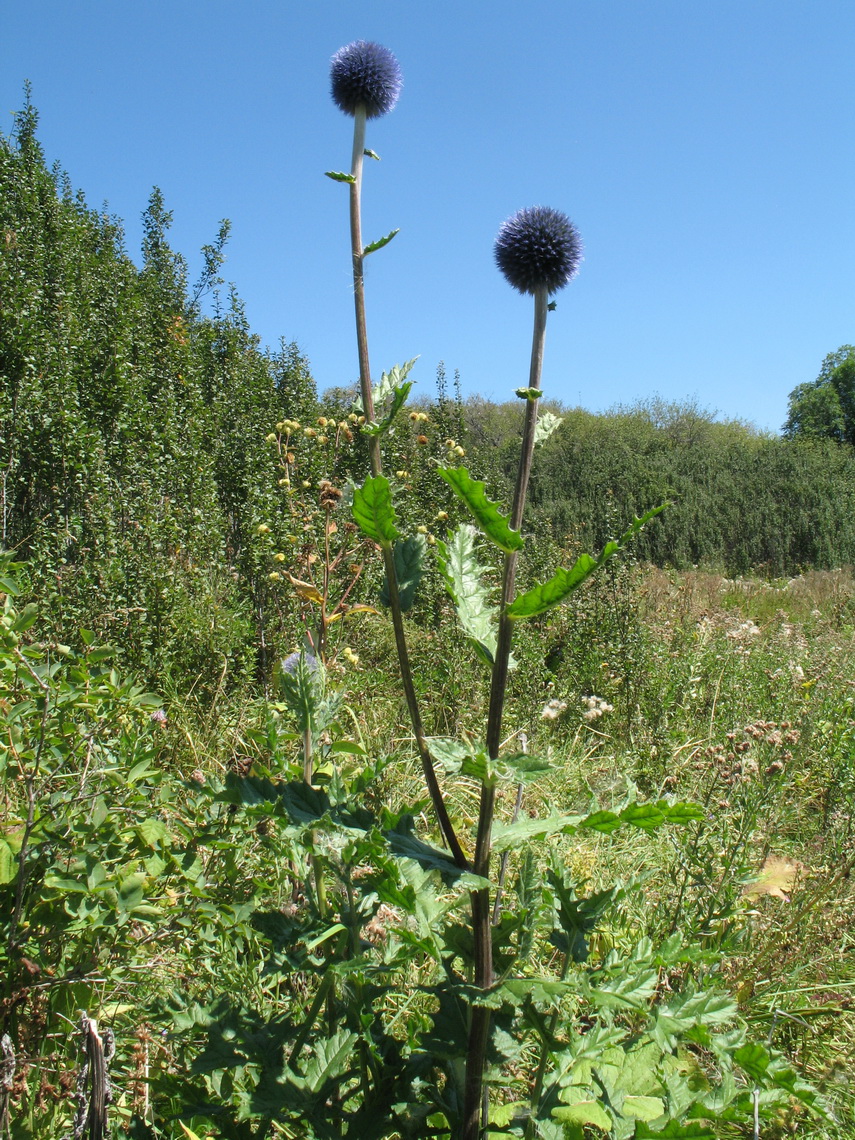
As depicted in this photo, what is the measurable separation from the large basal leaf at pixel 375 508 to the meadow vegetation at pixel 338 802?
0.08 m

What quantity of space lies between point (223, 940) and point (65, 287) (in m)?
8.53

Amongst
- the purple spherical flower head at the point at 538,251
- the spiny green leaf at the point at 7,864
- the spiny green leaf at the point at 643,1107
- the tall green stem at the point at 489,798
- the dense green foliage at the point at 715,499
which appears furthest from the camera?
the dense green foliage at the point at 715,499

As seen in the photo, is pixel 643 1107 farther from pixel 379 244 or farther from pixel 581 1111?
pixel 379 244

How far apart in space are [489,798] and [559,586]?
0.34 m

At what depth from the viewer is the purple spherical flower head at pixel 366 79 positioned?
173 cm

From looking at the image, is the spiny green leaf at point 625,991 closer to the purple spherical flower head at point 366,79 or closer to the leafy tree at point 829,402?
the purple spherical flower head at point 366,79

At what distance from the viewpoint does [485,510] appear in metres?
0.97

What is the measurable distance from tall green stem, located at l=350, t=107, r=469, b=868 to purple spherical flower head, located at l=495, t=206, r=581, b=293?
0.36 meters

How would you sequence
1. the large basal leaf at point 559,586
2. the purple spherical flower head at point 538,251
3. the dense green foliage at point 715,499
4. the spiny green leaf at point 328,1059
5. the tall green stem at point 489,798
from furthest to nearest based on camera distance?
1. the dense green foliage at point 715,499
2. the purple spherical flower head at point 538,251
3. the spiny green leaf at point 328,1059
4. the tall green stem at point 489,798
5. the large basal leaf at point 559,586

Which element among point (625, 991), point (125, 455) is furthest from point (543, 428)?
point (125, 455)

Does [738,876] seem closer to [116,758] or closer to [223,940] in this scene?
[223,940]

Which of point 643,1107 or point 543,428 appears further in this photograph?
point 643,1107

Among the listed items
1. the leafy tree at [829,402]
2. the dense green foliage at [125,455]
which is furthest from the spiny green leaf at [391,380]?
the leafy tree at [829,402]

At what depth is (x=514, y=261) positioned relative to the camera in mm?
1568
